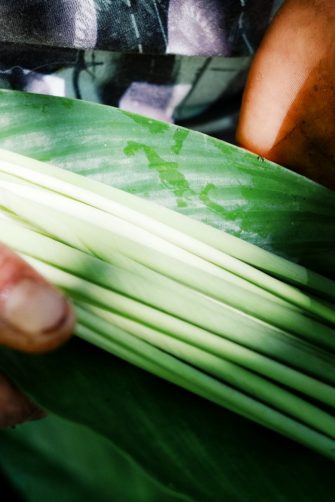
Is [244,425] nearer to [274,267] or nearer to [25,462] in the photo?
[274,267]

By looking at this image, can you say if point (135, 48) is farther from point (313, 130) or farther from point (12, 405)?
point (12, 405)

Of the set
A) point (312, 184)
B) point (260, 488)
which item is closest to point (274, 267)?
point (312, 184)

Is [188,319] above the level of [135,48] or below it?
below

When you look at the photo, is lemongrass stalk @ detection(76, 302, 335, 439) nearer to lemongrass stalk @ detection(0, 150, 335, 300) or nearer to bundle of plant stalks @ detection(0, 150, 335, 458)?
bundle of plant stalks @ detection(0, 150, 335, 458)

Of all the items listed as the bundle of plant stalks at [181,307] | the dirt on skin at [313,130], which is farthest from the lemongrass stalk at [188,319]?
the dirt on skin at [313,130]

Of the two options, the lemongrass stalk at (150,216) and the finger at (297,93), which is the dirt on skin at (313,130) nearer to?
the finger at (297,93)

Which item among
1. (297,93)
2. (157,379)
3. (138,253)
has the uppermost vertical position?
(297,93)

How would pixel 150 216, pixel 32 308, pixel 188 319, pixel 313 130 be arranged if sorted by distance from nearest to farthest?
pixel 32 308, pixel 188 319, pixel 150 216, pixel 313 130

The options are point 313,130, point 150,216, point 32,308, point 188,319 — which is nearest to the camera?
point 32,308

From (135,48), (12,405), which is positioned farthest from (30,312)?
(135,48)
